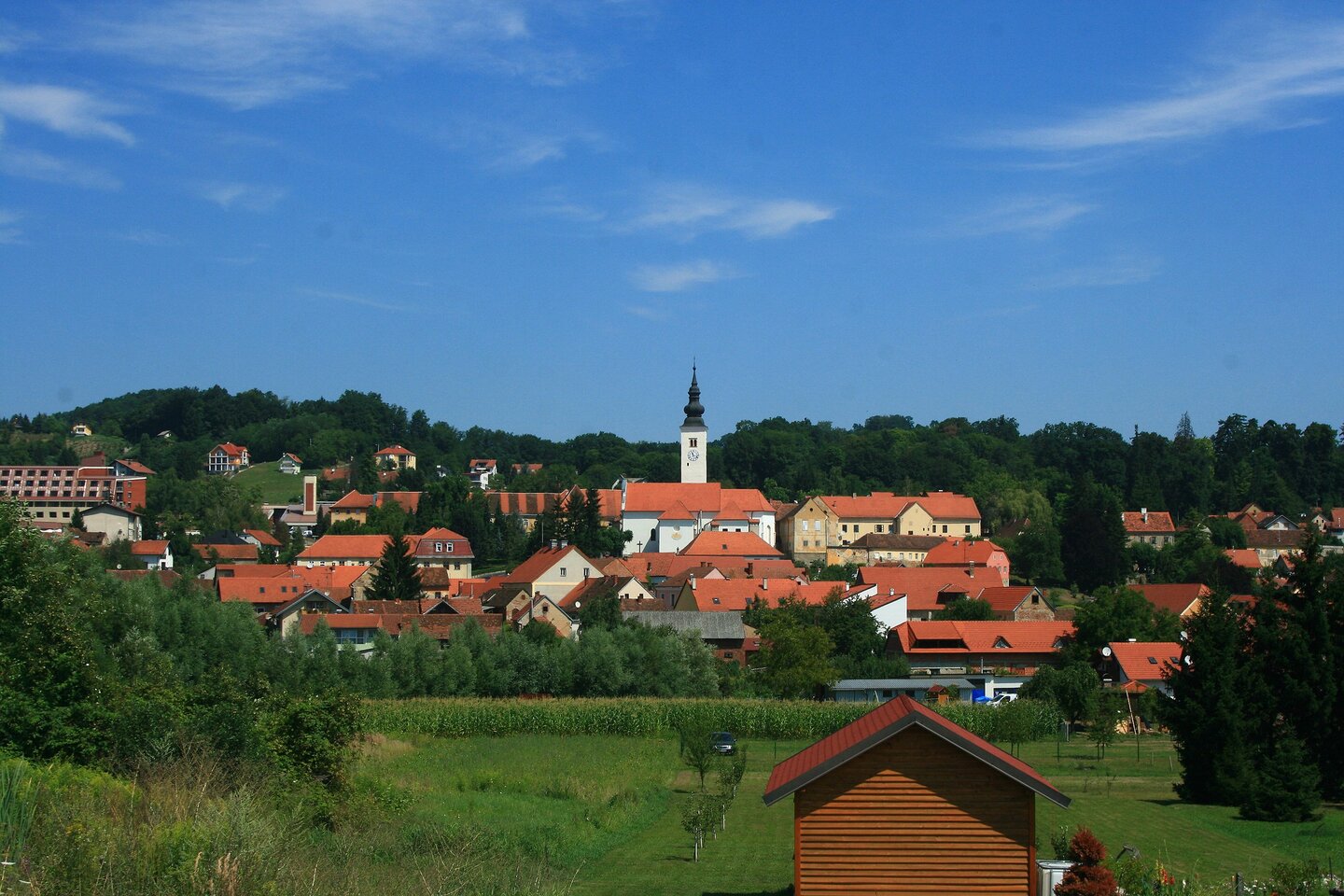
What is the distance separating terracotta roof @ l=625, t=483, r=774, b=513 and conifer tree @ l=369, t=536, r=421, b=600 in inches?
1349

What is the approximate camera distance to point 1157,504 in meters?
126

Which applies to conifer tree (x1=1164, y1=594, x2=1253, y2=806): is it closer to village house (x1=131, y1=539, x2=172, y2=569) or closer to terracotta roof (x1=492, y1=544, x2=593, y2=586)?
terracotta roof (x1=492, y1=544, x2=593, y2=586)

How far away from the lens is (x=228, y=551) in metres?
104

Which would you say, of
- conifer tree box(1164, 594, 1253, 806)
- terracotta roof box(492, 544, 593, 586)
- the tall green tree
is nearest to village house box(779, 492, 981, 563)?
the tall green tree

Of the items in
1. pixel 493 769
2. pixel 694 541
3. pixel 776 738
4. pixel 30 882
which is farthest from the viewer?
pixel 694 541

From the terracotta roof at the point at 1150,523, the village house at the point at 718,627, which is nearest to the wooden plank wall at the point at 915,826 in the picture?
the village house at the point at 718,627

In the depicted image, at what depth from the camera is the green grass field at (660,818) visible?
2055 cm

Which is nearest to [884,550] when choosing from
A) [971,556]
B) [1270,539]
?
[971,556]

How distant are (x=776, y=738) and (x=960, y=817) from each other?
2914 centimetres

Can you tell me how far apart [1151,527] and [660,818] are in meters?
93.9

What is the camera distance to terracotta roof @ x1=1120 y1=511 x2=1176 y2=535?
112375 mm

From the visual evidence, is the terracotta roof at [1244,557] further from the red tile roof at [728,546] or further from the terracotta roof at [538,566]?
the terracotta roof at [538,566]

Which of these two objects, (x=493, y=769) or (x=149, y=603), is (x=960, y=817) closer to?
→ (x=493, y=769)

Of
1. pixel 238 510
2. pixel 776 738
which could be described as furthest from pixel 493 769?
pixel 238 510
